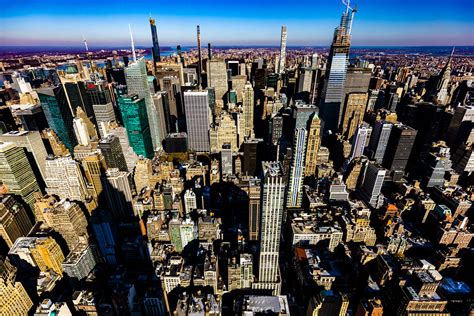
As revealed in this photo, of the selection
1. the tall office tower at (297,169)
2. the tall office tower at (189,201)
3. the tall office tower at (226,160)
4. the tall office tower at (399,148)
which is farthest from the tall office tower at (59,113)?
the tall office tower at (399,148)

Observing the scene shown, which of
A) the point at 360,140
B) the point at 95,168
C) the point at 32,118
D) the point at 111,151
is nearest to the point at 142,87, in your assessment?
the point at 111,151

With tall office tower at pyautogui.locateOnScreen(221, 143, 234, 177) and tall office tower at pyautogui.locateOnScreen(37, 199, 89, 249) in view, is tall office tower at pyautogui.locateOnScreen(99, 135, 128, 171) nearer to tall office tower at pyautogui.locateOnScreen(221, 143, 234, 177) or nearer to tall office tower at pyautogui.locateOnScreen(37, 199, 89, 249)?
tall office tower at pyautogui.locateOnScreen(37, 199, 89, 249)

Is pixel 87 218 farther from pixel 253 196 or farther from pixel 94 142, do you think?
pixel 253 196

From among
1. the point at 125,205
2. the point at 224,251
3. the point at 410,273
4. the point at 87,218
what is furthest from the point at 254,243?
the point at 87,218

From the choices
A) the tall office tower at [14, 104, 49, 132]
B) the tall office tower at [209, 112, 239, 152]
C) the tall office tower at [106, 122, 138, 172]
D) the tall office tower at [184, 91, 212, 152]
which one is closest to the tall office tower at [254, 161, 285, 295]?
the tall office tower at [209, 112, 239, 152]

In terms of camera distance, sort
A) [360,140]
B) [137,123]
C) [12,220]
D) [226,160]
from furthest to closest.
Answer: [137,123], [360,140], [226,160], [12,220]

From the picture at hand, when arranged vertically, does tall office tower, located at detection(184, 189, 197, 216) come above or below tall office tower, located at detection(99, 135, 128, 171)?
below

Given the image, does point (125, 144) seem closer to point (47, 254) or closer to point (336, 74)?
point (47, 254)
